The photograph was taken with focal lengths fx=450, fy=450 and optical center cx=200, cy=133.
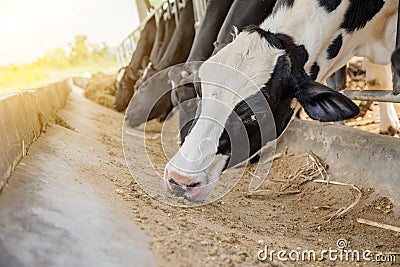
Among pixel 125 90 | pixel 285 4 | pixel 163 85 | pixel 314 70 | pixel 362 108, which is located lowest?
pixel 125 90

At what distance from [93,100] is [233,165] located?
236 inches

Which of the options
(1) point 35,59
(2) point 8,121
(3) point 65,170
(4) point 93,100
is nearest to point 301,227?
(3) point 65,170

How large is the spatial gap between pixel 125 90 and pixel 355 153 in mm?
5318

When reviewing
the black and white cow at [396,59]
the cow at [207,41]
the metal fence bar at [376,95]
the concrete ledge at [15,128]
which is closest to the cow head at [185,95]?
the cow at [207,41]

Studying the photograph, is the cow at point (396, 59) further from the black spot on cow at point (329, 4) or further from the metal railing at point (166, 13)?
the metal railing at point (166, 13)

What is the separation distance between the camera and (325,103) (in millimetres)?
2199

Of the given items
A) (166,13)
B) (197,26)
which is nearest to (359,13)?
(197,26)

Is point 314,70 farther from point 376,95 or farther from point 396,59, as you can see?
point 396,59

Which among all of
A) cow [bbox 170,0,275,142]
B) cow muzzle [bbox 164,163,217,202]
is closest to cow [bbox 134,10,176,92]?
cow [bbox 170,0,275,142]

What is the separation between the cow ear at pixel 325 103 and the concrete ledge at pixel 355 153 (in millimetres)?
271

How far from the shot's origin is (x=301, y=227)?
1938 millimetres

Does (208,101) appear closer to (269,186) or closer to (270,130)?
(270,130)

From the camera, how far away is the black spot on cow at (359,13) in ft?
8.49

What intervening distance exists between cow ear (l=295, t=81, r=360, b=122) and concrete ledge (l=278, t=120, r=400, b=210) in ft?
0.89
